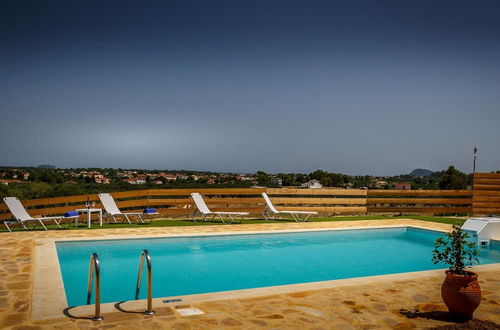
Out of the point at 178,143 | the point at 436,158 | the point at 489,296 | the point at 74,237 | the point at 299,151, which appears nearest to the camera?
the point at 489,296

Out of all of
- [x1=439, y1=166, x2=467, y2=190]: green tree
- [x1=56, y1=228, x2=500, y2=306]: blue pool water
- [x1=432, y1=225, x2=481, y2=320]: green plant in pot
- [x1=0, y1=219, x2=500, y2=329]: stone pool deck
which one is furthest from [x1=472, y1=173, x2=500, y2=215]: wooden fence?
[x1=439, y1=166, x2=467, y2=190]: green tree

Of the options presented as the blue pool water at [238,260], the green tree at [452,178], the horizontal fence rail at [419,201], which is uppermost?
the green tree at [452,178]

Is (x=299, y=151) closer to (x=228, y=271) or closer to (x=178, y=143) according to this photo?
(x=178, y=143)

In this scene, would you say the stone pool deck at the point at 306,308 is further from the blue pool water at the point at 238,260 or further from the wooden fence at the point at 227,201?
the wooden fence at the point at 227,201

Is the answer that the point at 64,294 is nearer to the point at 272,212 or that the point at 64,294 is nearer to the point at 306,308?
the point at 306,308

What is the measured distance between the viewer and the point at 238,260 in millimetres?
8109

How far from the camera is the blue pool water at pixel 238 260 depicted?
6402 mm

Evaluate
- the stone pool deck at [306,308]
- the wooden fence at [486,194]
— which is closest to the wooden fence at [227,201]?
the wooden fence at [486,194]

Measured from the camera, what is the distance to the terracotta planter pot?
12.4 ft

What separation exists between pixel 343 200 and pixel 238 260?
798 centimetres

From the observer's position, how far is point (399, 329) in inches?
148

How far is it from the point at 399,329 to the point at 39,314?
3.32 m

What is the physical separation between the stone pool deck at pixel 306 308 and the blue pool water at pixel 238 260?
1.04 meters

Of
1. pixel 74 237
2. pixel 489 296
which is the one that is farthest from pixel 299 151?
pixel 489 296
